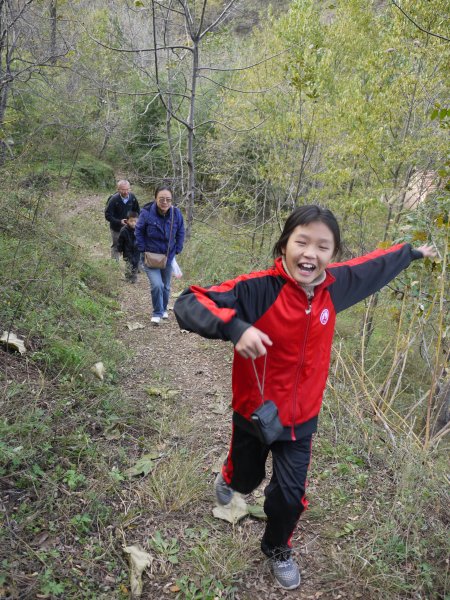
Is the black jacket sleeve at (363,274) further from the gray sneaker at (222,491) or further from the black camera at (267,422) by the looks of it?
the gray sneaker at (222,491)

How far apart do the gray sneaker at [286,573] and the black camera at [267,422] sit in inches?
34.6

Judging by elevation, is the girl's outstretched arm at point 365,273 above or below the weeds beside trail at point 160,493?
above

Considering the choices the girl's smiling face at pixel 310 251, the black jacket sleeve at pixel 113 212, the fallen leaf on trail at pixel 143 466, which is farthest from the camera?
the black jacket sleeve at pixel 113 212

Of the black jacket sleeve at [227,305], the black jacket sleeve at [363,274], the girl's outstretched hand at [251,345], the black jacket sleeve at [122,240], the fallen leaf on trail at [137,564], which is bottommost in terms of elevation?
the fallen leaf on trail at [137,564]

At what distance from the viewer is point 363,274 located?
8.14 feet

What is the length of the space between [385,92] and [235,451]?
8057 millimetres

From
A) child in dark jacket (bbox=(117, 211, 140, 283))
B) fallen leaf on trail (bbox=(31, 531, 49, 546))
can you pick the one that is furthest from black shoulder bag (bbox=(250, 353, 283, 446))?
child in dark jacket (bbox=(117, 211, 140, 283))

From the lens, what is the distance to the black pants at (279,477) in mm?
2215

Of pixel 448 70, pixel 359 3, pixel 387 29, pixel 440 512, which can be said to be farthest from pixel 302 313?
pixel 359 3

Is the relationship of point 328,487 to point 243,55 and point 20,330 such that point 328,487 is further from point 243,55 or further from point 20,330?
point 243,55

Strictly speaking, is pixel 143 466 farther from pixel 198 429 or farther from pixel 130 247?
pixel 130 247

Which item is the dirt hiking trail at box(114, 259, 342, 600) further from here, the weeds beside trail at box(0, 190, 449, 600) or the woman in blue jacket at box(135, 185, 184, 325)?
the woman in blue jacket at box(135, 185, 184, 325)

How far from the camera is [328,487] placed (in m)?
3.12

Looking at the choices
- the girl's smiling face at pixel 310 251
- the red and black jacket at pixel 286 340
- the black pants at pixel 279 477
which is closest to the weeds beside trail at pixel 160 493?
the black pants at pixel 279 477
